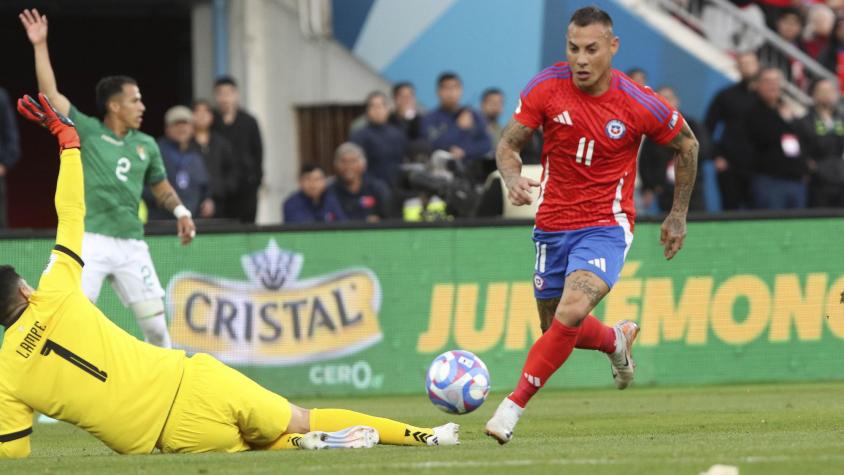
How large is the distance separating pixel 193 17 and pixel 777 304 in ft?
31.4

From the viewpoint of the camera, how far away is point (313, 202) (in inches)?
673

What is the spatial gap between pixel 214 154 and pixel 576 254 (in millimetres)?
8279

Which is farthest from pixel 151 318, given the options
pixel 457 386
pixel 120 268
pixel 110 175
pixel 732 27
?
pixel 732 27

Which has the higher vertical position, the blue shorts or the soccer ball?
the blue shorts

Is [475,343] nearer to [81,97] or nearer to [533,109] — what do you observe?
[533,109]

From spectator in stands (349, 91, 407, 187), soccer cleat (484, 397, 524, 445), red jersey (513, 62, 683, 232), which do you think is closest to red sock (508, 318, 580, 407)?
soccer cleat (484, 397, 524, 445)

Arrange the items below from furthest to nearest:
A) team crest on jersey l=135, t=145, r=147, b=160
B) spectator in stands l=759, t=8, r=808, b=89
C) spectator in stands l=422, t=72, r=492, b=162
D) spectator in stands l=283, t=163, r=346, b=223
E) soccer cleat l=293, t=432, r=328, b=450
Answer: spectator in stands l=759, t=8, r=808, b=89, spectator in stands l=422, t=72, r=492, b=162, spectator in stands l=283, t=163, r=346, b=223, team crest on jersey l=135, t=145, r=147, b=160, soccer cleat l=293, t=432, r=328, b=450

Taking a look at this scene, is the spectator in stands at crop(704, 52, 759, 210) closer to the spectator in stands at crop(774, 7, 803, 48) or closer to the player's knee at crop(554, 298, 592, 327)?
the spectator in stands at crop(774, 7, 803, 48)

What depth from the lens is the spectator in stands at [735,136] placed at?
61.5 feet

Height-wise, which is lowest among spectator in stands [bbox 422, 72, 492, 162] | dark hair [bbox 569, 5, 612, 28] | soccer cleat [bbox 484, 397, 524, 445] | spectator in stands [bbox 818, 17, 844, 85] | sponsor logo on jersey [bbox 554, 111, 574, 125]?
soccer cleat [bbox 484, 397, 524, 445]

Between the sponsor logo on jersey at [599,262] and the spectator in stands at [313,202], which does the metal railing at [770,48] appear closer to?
the spectator in stands at [313,202]

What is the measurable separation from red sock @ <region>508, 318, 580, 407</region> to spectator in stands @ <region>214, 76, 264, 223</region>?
8.81 meters

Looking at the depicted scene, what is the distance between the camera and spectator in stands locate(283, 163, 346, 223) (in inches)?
669

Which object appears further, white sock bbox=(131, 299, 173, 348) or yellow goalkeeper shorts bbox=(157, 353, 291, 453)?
white sock bbox=(131, 299, 173, 348)
